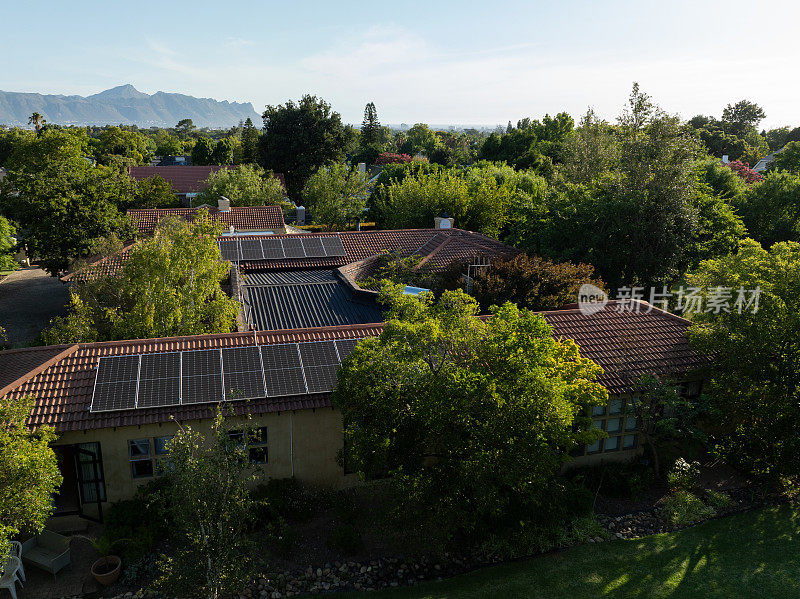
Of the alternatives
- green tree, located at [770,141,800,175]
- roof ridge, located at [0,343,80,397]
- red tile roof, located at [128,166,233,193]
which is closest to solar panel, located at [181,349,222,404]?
roof ridge, located at [0,343,80,397]

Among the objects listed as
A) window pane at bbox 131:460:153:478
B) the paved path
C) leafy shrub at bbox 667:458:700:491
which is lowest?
leafy shrub at bbox 667:458:700:491

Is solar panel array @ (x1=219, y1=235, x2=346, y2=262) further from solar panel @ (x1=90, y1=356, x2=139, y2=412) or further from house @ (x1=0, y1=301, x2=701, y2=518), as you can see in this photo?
solar panel @ (x1=90, y1=356, x2=139, y2=412)

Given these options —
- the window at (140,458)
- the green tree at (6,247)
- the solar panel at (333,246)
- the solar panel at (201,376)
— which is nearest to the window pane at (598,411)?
the solar panel at (201,376)

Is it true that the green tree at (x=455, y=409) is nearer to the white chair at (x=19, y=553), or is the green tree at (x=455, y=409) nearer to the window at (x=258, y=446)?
the window at (x=258, y=446)

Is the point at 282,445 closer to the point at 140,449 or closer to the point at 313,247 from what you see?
the point at 140,449

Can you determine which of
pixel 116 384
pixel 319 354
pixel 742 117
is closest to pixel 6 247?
pixel 116 384

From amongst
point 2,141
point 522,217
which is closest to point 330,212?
point 522,217

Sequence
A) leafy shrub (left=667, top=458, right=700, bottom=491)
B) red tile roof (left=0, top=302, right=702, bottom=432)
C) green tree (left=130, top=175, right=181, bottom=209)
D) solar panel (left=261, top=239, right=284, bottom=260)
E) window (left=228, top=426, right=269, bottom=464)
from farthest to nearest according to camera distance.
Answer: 1. green tree (left=130, top=175, right=181, bottom=209)
2. solar panel (left=261, top=239, right=284, bottom=260)
3. leafy shrub (left=667, top=458, right=700, bottom=491)
4. window (left=228, top=426, right=269, bottom=464)
5. red tile roof (left=0, top=302, right=702, bottom=432)
